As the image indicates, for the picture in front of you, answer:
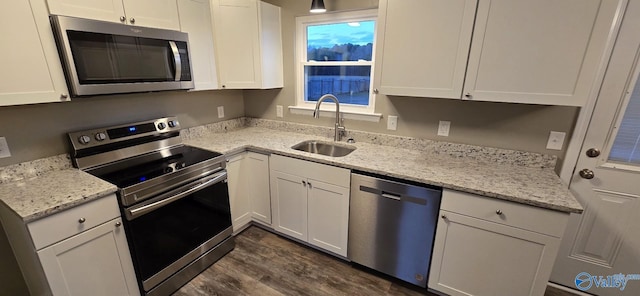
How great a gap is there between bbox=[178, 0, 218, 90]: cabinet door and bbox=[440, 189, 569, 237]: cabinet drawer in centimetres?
202

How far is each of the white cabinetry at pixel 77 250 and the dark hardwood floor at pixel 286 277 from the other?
1.61ft

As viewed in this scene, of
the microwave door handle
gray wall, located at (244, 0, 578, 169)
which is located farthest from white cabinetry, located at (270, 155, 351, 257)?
the microwave door handle

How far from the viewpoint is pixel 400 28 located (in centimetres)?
176

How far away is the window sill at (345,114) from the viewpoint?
235 centimetres

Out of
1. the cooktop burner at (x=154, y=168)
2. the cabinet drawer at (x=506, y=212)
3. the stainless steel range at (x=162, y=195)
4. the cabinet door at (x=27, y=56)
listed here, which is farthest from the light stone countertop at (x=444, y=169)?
the cabinet door at (x=27, y=56)

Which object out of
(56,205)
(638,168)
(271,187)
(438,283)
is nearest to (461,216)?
(438,283)

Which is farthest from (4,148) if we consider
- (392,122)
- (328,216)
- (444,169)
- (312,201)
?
(444,169)

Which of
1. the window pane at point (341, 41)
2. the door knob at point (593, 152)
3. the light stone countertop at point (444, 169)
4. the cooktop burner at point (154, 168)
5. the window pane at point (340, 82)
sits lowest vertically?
the cooktop burner at point (154, 168)

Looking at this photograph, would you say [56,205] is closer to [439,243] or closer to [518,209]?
[439,243]

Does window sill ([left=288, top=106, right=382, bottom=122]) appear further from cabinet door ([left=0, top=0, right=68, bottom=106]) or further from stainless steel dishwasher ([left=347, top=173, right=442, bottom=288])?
cabinet door ([left=0, top=0, right=68, bottom=106])

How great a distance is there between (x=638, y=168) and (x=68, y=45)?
3.34m

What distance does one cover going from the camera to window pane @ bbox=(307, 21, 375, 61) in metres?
2.31

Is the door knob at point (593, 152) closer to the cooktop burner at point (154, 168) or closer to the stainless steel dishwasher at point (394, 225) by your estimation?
the stainless steel dishwasher at point (394, 225)

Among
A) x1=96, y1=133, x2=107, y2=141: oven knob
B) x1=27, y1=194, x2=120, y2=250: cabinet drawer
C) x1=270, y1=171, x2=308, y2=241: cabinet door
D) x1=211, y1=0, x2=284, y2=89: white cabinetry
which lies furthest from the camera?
x1=211, y1=0, x2=284, y2=89: white cabinetry
